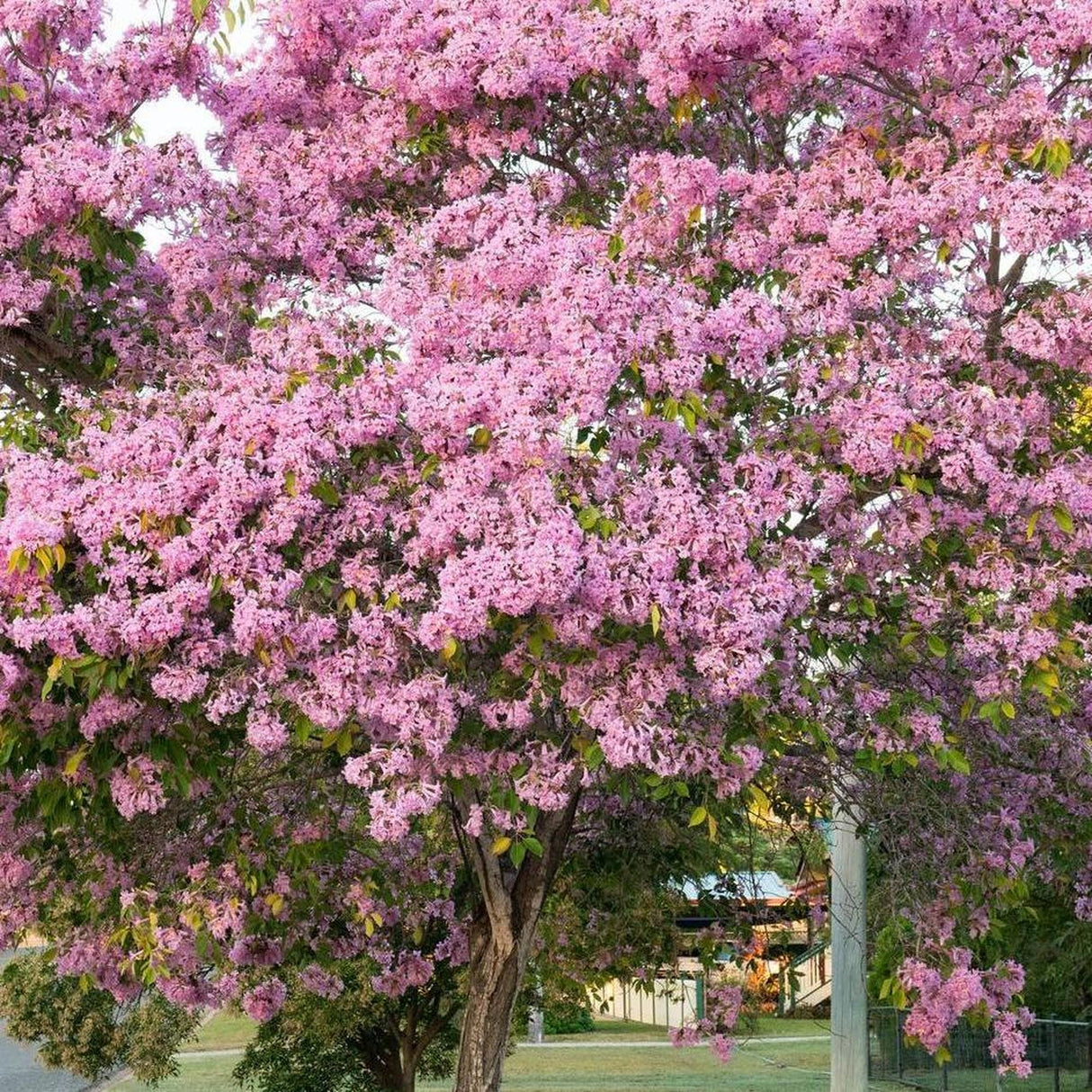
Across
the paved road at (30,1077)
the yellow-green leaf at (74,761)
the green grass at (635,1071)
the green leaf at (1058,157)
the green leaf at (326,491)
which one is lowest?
the paved road at (30,1077)

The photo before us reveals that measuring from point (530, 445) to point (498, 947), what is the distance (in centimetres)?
549

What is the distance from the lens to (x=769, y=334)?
962 cm

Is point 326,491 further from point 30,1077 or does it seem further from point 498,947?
point 30,1077

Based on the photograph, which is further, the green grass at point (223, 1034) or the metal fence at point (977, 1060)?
the green grass at point (223, 1034)

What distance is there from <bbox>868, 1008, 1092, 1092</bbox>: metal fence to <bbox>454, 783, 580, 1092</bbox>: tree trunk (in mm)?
9304

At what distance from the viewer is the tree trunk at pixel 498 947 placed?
41.2 ft

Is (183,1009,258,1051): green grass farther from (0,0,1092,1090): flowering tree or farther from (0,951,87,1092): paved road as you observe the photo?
(0,0,1092,1090): flowering tree

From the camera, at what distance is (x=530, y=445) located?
28.2 ft

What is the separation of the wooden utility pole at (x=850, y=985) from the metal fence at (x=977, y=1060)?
7.68 metres

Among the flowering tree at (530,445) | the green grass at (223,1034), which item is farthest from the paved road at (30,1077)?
the flowering tree at (530,445)

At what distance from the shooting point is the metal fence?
81.5 ft

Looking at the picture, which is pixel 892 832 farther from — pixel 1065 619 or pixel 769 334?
pixel 769 334

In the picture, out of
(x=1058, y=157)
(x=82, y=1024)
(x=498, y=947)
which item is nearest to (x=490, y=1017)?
(x=498, y=947)

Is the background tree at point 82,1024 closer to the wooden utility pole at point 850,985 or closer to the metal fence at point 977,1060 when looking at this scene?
the metal fence at point 977,1060
